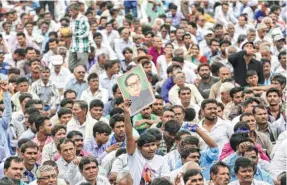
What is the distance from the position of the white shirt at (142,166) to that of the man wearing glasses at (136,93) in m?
0.49

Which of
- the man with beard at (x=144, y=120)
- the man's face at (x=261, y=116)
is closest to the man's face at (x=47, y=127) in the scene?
the man with beard at (x=144, y=120)

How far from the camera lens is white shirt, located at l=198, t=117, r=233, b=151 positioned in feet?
39.1

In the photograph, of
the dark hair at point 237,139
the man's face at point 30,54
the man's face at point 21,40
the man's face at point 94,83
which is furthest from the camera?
the man's face at point 21,40

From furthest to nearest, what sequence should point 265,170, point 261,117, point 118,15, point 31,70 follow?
point 118,15, point 31,70, point 261,117, point 265,170

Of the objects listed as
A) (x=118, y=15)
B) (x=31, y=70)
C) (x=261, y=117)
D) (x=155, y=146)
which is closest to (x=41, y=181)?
(x=155, y=146)

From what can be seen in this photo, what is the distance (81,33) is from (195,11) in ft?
17.8

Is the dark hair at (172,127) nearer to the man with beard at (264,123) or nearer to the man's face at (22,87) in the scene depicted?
the man with beard at (264,123)

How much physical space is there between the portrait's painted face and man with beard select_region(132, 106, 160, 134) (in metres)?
2.09

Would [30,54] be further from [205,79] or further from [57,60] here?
[205,79]

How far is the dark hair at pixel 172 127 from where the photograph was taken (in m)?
11.6

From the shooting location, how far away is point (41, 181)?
9.88m

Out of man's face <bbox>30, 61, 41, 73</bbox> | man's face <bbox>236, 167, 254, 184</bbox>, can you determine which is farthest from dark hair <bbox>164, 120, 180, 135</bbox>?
man's face <bbox>30, 61, 41, 73</bbox>

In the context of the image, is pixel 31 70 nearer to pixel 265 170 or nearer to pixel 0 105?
pixel 0 105

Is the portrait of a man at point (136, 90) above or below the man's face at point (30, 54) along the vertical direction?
below
